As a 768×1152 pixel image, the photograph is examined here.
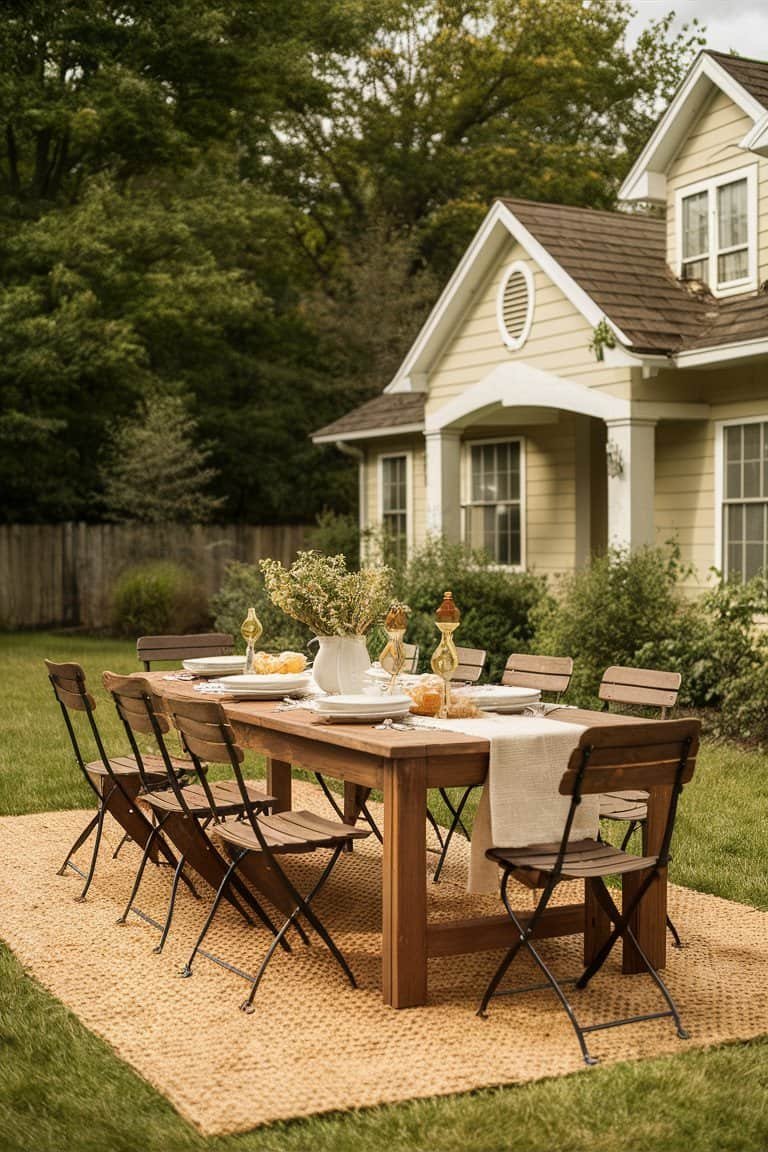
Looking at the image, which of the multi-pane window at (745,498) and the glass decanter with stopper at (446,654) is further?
the multi-pane window at (745,498)

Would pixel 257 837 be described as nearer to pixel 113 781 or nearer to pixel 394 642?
pixel 394 642

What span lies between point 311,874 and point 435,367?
10536 millimetres

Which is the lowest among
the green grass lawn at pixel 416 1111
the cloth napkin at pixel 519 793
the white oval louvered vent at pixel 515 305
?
the green grass lawn at pixel 416 1111

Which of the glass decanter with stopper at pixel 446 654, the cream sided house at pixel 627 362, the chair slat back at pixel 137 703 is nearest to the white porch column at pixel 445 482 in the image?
the cream sided house at pixel 627 362

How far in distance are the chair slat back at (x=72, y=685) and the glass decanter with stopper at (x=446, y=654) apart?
181cm

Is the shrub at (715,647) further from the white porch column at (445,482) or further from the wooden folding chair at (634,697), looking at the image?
the white porch column at (445,482)

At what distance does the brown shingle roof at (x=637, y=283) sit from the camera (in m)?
13.4

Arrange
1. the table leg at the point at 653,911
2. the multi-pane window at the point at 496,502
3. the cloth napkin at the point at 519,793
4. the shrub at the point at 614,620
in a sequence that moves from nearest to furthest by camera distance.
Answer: the cloth napkin at the point at 519,793 < the table leg at the point at 653,911 < the shrub at the point at 614,620 < the multi-pane window at the point at 496,502

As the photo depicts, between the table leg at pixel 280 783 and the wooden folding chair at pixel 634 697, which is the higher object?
the wooden folding chair at pixel 634 697

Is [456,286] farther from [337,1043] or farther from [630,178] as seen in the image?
[337,1043]

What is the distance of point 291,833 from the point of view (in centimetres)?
570

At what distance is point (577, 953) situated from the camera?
5.95 m

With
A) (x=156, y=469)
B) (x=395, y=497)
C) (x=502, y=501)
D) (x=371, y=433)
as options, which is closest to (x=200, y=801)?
(x=502, y=501)

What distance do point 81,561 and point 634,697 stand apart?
18.7m
